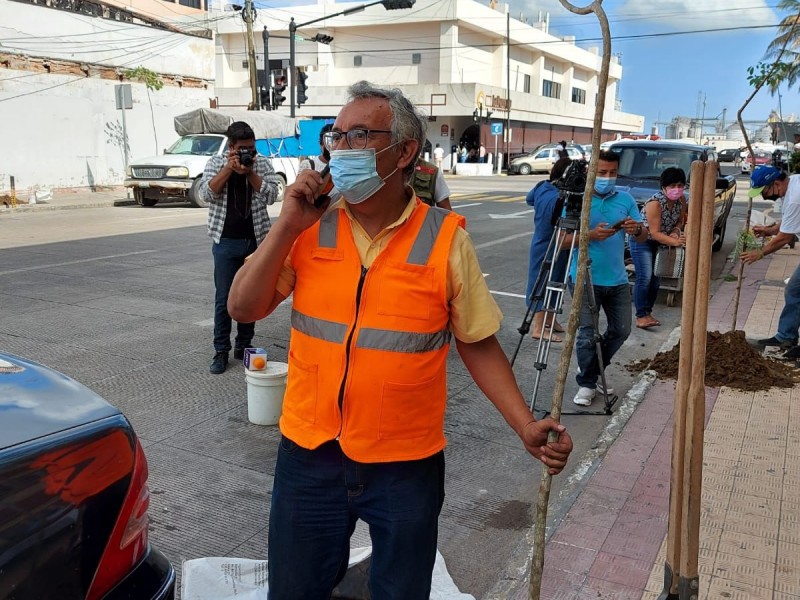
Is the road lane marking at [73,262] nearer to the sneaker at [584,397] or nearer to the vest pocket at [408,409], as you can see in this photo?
the sneaker at [584,397]

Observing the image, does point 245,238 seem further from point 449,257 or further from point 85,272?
point 85,272

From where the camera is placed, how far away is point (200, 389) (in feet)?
18.6

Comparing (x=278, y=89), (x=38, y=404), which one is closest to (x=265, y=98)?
(x=278, y=89)

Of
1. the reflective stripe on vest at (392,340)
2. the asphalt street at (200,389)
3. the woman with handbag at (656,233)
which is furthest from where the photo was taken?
the woman with handbag at (656,233)

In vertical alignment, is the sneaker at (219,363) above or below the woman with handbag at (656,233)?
below

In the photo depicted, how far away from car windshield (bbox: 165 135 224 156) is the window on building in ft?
138

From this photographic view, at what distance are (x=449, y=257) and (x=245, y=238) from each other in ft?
13.5

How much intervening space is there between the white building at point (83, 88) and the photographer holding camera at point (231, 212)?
18183 millimetres

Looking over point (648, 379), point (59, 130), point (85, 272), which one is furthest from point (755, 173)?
point (59, 130)

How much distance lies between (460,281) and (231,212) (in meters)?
4.11

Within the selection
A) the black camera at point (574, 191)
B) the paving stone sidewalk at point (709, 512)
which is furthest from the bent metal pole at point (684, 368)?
the black camera at point (574, 191)

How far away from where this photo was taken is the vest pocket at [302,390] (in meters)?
2.11

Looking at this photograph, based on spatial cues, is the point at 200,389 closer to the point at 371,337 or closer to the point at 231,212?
the point at 231,212

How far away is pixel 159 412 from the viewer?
5172 mm
